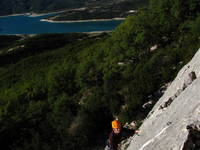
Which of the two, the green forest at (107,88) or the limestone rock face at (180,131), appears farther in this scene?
the green forest at (107,88)

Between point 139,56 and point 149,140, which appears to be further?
point 139,56

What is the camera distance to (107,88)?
73.3ft

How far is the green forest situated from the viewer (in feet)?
54.9

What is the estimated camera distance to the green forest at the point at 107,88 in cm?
1673

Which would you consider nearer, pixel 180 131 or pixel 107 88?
pixel 180 131

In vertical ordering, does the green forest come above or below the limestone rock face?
below

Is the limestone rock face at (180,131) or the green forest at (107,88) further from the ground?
the limestone rock face at (180,131)

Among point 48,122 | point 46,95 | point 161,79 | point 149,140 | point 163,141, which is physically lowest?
point 46,95

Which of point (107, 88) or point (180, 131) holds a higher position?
point (180, 131)

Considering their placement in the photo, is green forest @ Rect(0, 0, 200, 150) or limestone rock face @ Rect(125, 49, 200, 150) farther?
green forest @ Rect(0, 0, 200, 150)

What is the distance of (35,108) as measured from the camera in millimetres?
24406

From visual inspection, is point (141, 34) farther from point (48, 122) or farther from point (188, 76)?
point (188, 76)

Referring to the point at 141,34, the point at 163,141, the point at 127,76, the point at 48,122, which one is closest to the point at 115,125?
the point at 163,141

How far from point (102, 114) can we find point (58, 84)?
46.1 feet
